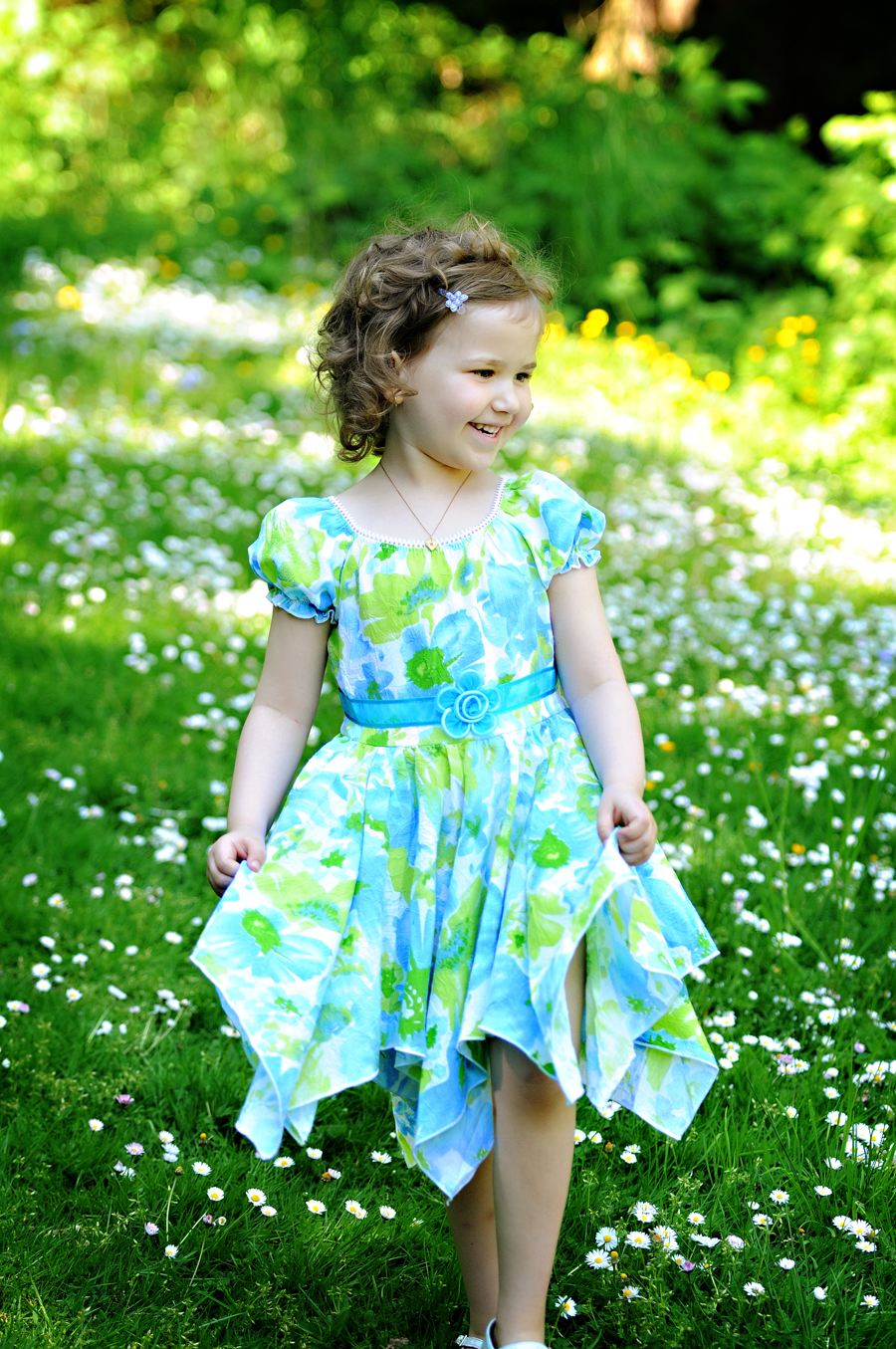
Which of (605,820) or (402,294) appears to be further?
(402,294)

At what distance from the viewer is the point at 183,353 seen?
8.23m

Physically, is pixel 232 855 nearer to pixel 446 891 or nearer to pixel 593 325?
pixel 446 891

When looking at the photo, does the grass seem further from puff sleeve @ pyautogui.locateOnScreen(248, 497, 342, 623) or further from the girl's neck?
the girl's neck

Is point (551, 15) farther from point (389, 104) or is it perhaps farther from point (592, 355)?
point (592, 355)

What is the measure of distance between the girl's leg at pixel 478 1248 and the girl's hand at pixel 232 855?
62 cm

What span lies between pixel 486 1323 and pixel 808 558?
167 inches

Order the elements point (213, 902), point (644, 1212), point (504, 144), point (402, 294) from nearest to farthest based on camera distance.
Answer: point (402, 294) < point (644, 1212) < point (213, 902) < point (504, 144)

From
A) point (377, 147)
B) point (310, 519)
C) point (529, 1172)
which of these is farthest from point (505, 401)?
point (377, 147)

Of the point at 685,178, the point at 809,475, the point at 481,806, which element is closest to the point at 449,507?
the point at 481,806

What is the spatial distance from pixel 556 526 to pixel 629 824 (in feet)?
1.72

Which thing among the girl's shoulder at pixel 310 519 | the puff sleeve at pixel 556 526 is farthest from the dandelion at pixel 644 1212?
the girl's shoulder at pixel 310 519

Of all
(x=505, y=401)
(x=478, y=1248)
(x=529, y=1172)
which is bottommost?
(x=478, y=1248)

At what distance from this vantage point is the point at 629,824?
180 cm

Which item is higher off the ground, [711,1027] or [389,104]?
[389,104]
